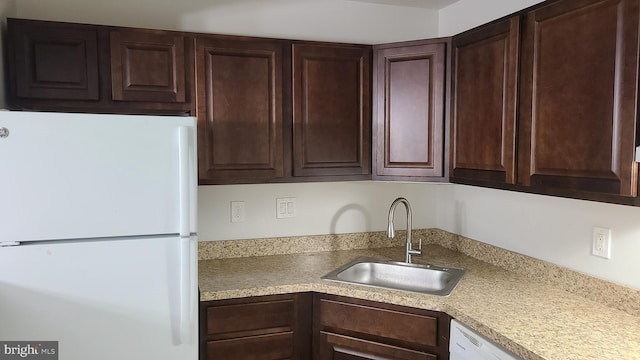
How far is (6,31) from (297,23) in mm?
1299

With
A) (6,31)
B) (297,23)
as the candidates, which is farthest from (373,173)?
(6,31)

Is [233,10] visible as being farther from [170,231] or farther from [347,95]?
[170,231]

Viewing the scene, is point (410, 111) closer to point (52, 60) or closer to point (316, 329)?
point (316, 329)

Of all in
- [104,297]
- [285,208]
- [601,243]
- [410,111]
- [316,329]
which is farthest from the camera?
[285,208]

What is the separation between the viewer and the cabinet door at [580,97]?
4.33 ft

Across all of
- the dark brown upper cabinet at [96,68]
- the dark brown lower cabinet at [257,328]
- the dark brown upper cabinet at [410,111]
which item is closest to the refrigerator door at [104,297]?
the dark brown lower cabinet at [257,328]

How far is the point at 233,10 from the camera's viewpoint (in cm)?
232

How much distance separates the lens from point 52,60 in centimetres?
186

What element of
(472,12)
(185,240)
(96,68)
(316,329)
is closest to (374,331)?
(316,329)

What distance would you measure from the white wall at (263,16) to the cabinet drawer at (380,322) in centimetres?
140

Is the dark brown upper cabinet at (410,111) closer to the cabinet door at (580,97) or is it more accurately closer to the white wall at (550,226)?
the white wall at (550,226)

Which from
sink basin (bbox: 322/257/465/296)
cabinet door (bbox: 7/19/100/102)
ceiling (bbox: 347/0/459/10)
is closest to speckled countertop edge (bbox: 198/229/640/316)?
sink basin (bbox: 322/257/465/296)

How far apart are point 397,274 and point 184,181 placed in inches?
48.1

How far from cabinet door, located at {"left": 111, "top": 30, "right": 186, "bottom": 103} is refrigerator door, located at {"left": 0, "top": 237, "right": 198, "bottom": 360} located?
0.69 meters
